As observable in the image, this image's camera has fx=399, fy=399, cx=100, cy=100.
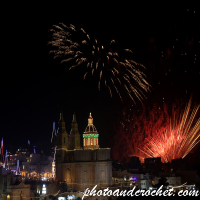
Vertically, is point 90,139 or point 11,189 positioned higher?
point 90,139

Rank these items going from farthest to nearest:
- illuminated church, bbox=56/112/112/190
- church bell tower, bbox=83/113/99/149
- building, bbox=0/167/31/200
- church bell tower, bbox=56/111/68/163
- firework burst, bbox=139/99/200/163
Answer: church bell tower, bbox=83/113/99/149, church bell tower, bbox=56/111/68/163, firework burst, bbox=139/99/200/163, illuminated church, bbox=56/112/112/190, building, bbox=0/167/31/200

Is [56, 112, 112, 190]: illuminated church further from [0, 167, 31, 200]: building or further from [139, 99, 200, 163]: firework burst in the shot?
[0, 167, 31, 200]: building

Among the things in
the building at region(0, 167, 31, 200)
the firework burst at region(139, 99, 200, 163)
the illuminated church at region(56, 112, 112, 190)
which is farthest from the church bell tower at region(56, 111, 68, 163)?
the firework burst at region(139, 99, 200, 163)

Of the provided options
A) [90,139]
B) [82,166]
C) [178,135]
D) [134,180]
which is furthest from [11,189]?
[178,135]

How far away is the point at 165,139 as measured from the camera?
214ft

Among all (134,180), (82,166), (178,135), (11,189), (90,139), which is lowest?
(11,189)

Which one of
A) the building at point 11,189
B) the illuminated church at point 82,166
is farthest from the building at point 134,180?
the building at point 11,189

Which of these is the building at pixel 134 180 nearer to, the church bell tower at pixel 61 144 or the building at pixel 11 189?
the church bell tower at pixel 61 144

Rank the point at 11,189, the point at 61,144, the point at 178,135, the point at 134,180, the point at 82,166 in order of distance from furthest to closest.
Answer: the point at 61,144 < the point at 134,180 < the point at 82,166 < the point at 178,135 < the point at 11,189

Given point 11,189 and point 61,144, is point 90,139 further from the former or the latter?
point 11,189

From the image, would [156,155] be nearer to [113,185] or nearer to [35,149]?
[113,185]

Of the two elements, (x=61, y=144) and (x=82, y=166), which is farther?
(x=61, y=144)

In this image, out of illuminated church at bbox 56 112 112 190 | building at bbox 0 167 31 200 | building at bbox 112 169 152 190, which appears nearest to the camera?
building at bbox 0 167 31 200

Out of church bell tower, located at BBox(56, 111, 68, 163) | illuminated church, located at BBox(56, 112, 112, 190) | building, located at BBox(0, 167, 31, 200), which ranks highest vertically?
church bell tower, located at BBox(56, 111, 68, 163)
